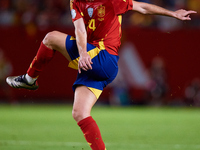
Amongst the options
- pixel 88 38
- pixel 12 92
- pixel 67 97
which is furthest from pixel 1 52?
pixel 88 38

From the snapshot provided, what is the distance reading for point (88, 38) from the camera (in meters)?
5.11

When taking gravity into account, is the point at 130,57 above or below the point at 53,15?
below

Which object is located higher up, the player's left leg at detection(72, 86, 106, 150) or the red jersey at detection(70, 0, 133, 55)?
the red jersey at detection(70, 0, 133, 55)

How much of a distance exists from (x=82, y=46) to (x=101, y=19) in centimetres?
44

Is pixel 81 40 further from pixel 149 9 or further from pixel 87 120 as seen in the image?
pixel 149 9

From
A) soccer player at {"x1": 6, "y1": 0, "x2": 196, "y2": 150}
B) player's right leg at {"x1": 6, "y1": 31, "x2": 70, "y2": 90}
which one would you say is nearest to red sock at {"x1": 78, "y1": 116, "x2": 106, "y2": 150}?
soccer player at {"x1": 6, "y1": 0, "x2": 196, "y2": 150}

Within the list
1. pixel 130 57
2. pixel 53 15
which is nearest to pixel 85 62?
pixel 130 57

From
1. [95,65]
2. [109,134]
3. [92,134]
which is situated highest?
[95,65]

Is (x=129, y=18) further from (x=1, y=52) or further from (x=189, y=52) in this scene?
(x=1, y=52)

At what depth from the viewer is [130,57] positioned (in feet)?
54.4

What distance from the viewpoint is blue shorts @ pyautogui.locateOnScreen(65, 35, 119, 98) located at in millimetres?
4930

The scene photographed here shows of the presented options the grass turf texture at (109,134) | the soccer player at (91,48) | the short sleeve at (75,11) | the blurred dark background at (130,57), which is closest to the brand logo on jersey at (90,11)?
the soccer player at (91,48)

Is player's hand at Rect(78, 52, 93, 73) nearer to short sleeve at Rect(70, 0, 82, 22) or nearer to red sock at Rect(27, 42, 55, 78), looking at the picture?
short sleeve at Rect(70, 0, 82, 22)

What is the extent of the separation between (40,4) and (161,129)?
31.8 ft
